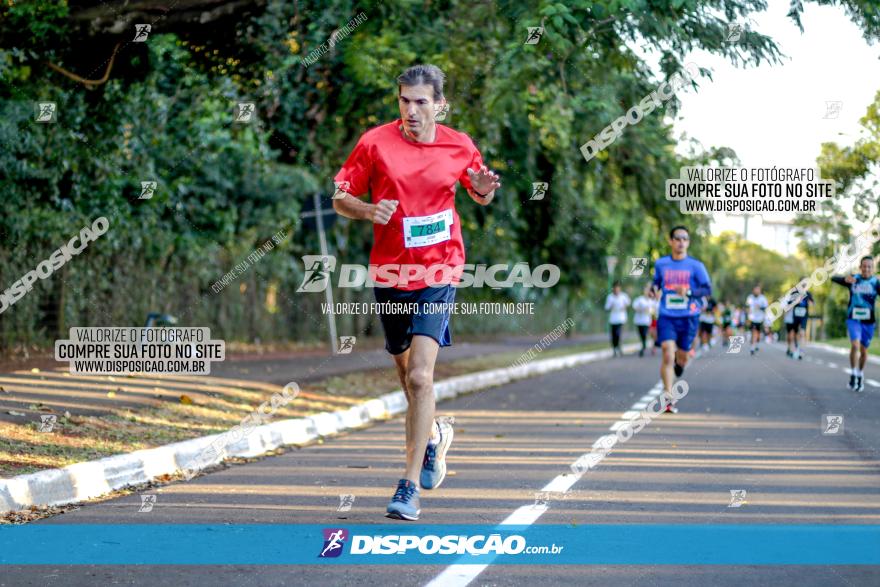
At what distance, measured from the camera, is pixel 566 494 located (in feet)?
27.3

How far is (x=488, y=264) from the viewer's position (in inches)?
1312

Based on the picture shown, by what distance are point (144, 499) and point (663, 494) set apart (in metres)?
3.19

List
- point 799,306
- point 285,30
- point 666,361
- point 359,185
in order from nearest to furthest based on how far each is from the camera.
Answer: point 359,185 < point 666,361 < point 285,30 < point 799,306

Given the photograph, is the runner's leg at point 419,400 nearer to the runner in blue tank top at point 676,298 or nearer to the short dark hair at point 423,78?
the short dark hair at point 423,78

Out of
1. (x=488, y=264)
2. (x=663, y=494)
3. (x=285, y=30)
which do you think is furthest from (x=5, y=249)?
(x=488, y=264)

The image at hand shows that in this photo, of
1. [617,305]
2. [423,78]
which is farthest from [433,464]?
[617,305]

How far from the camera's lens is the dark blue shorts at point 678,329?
1581 cm

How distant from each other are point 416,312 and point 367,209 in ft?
2.03

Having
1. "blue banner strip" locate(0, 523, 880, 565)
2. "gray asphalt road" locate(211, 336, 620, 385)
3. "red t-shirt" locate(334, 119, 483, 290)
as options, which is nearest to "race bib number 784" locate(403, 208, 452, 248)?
"red t-shirt" locate(334, 119, 483, 290)

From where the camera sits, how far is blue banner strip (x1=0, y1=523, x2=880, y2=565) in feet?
20.0

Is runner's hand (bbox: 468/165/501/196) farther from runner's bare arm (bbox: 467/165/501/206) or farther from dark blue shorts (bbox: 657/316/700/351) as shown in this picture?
dark blue shorts (bbox: 657/316/700/351)

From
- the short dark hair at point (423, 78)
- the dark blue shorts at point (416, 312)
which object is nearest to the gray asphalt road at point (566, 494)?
the dark blue shorts at point (416, 312)

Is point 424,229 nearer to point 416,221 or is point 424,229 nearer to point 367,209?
point 416,221

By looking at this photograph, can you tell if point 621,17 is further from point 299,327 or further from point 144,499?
point 299,327
